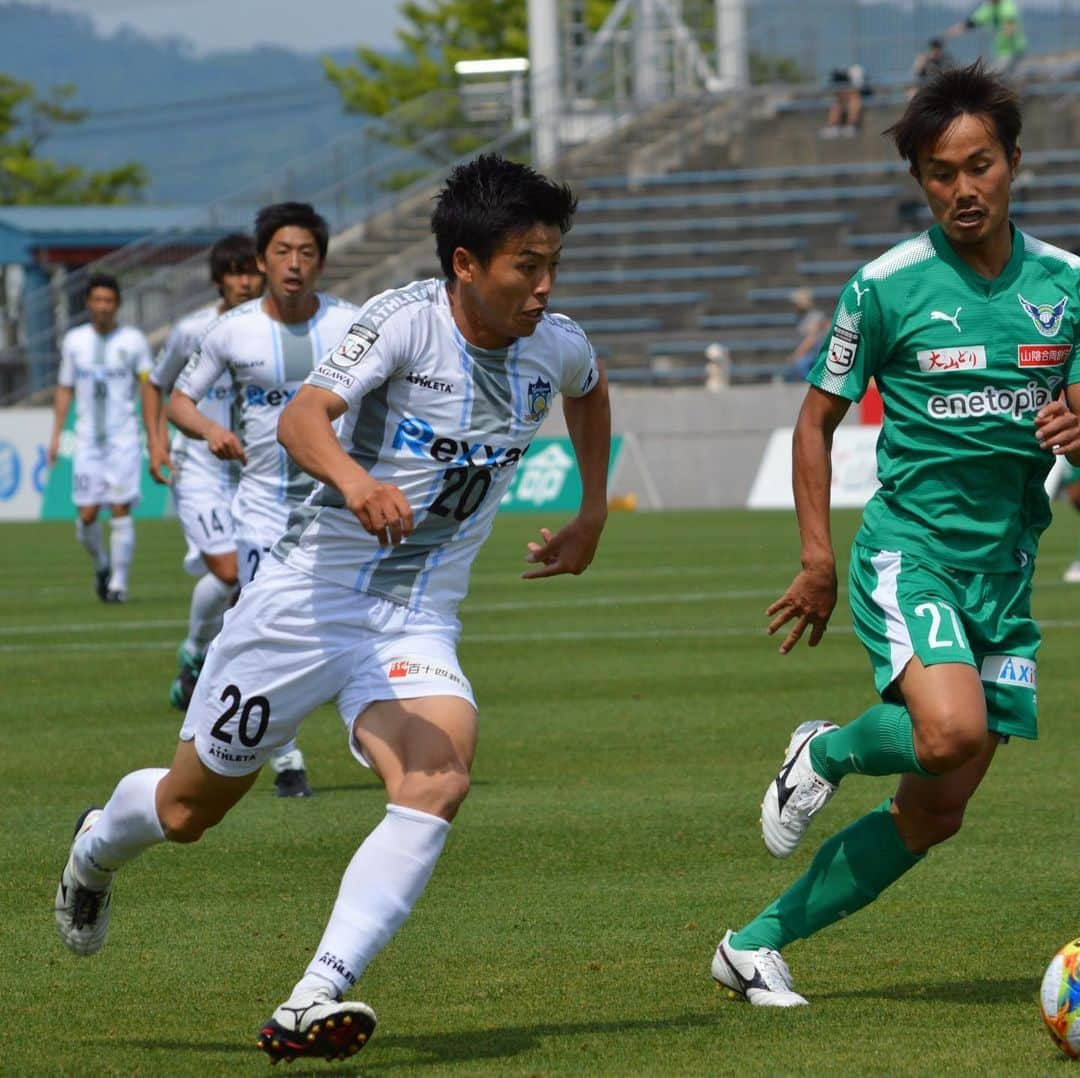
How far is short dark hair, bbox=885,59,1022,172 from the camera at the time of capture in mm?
5402

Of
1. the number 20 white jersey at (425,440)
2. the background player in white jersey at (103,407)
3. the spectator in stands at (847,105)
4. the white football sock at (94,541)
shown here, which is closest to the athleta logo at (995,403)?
the number 20 white jersey at (425,440)

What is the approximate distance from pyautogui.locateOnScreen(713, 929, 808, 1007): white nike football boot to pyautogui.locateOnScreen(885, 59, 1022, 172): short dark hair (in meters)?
2.08

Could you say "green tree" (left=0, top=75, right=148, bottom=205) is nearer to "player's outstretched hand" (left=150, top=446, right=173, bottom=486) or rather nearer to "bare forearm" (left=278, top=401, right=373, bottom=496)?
"player's outstretched hand" (left=150, top=446, right=173, bottom=486)

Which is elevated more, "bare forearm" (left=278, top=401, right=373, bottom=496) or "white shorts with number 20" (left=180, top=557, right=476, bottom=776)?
"bare forearm" (left=278, top=401, right=373, bottom=496)

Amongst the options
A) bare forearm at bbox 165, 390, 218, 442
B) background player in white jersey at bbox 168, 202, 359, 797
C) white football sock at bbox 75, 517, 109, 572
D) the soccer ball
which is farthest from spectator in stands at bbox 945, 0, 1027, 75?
the soccer ball

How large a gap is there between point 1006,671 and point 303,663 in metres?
1.74

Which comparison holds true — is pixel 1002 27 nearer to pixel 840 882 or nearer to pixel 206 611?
pixel 206 611

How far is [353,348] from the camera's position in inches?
207

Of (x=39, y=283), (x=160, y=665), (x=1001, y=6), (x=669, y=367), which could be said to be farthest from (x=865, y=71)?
(x=160, y=665)

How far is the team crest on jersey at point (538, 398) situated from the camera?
5.45m

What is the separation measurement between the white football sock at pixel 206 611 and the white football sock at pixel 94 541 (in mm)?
6647

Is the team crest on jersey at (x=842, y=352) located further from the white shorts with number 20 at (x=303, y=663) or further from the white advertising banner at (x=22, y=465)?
the white advertising banner at (x=22, y=465)

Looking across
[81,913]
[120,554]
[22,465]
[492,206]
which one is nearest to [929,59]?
[22,465]

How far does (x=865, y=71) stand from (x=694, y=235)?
550 cm
